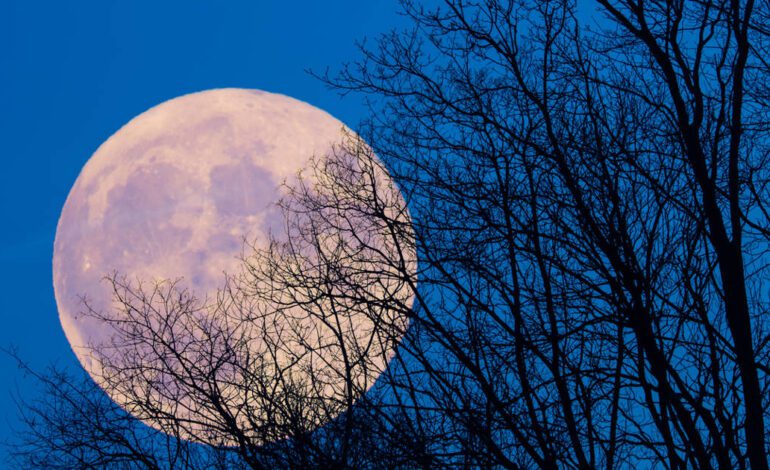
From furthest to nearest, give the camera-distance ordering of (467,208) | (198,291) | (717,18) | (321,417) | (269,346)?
(198,291)
(269,346)
(321,417)
(467,208)
(717,18)

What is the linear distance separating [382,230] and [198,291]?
4.07 meters

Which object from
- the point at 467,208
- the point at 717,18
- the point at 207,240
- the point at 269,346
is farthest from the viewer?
the point at 207,240

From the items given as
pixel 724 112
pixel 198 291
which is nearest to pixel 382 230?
pixel 724 112

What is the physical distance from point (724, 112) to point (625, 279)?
163 cm

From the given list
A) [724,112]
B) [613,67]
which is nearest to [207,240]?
[613,67]

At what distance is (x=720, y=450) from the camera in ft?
21.3

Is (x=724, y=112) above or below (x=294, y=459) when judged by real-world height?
above

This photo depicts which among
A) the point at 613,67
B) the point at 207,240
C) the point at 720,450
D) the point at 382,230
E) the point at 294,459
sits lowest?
the point at 720,450

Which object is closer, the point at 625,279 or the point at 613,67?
the point at 625,279

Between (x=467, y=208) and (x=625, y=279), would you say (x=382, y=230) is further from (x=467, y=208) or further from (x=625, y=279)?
(x=625, y=279)

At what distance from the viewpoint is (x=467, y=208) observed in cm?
761

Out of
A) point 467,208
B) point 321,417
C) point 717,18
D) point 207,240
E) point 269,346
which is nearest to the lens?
point 717,18

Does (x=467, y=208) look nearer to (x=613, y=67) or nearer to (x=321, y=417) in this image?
(x=613, y=67)

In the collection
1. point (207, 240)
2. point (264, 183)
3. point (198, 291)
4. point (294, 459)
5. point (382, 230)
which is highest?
point (264, 183)
